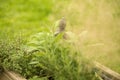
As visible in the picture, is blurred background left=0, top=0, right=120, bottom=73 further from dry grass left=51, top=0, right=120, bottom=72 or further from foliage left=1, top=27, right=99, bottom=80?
foliage left=1, top=27, right=99, bottom=80

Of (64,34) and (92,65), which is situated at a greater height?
(64,34)

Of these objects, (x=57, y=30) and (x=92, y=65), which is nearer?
(x=92, y=65)

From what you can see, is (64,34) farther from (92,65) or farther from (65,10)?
(65,10)

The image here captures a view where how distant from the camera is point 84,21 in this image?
3438 millimetres

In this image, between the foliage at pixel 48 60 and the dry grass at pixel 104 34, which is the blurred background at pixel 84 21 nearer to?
the dry grass at pixel 104 34

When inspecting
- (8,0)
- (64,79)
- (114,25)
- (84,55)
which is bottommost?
(64,79)

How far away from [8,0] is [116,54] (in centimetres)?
302

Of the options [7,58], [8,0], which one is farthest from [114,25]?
[8,0]

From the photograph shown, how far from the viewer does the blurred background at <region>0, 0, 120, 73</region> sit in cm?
281

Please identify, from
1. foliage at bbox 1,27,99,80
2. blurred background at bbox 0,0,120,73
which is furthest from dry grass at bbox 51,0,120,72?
foliage at bbox 1,27,99,80

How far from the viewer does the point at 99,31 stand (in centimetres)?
307

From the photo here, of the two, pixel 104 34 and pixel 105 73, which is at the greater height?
pixel 104 34

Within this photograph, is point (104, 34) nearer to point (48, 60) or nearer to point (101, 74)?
point (101, 74)

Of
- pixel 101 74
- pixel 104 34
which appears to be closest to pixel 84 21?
pixel 104 34
